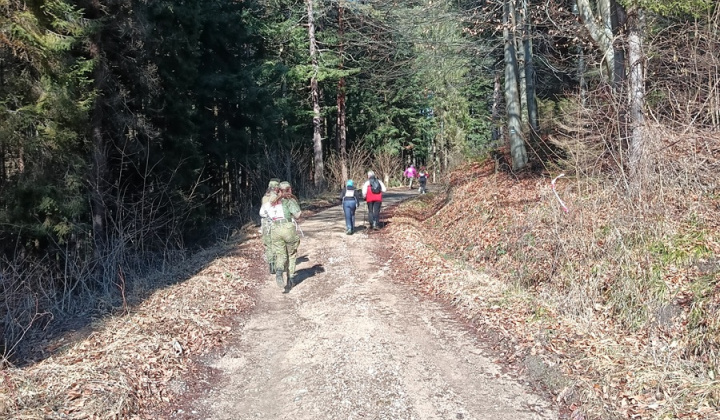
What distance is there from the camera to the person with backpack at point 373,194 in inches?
625

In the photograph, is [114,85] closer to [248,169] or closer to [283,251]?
[283,251]

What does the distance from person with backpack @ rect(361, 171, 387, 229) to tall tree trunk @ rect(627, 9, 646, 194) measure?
7.36 metres

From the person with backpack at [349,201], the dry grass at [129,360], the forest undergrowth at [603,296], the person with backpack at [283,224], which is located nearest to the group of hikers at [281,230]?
the person with backpack at [283,224]

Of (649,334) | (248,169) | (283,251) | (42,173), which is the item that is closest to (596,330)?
(649,334)

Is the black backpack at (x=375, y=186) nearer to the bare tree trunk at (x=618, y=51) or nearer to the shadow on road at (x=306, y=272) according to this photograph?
the shadow on road at (x=306, y=272)

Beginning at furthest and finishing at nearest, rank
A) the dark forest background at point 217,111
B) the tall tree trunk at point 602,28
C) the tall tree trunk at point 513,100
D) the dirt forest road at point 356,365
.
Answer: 1. the tall tree trunk at point 513,100
2. the tall tree trunk at point 602,28
3. the dark forest background at point 217,111
4. the dirt forest road at point 356,365

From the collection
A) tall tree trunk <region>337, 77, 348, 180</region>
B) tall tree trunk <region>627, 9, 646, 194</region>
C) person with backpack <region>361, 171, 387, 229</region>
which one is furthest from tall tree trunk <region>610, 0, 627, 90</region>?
tall tree trunk <region>337, 77, 348, 180</region>

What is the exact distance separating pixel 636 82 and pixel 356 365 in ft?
25.3

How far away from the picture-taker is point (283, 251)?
10.4 meters

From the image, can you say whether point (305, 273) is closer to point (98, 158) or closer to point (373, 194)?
point (373, 194)

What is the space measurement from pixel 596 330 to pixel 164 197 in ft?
42.7

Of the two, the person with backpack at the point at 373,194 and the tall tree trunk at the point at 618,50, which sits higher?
the tall tree trunk at the point at 618,50

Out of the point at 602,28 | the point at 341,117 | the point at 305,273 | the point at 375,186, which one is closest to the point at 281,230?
the point at 305,273

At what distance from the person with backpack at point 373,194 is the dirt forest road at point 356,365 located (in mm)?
5602
